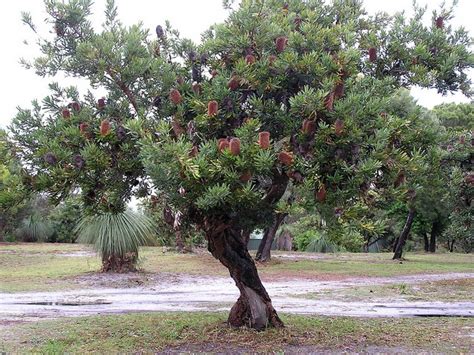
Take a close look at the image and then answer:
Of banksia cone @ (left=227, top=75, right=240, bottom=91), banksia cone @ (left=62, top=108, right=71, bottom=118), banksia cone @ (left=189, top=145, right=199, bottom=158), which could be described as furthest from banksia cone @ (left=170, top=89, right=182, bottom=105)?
banksia cone @ (left=62, top=108, right=71, bottom=118)

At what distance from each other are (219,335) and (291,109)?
12.2 feet

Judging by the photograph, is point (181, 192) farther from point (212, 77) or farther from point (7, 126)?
point (7, 126)

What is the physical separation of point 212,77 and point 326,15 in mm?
1698

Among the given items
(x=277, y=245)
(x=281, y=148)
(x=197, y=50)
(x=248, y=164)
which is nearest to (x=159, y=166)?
(x=248, y=164)

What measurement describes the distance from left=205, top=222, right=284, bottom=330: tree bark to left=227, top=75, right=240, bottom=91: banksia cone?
2071mm

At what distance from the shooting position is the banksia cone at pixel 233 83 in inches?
239

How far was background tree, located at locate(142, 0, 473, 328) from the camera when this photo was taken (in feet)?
17.5

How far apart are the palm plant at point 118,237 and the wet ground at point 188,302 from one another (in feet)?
3.45

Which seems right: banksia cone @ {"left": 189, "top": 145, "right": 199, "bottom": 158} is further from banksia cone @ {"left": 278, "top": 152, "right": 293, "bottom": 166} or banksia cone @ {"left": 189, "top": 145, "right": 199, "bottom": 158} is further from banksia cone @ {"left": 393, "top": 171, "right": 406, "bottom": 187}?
banksia cone @ {"left": 393, "top": 171, "right": 406, "bottom": 187}

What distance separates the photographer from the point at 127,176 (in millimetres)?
6930

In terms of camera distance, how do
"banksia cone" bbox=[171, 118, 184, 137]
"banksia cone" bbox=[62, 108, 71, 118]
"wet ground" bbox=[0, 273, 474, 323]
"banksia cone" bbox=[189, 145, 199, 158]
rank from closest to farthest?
"banksia cone" bbox=[189, 145, 199, 158], "banksia cone" bbox=[171, 118, 184, 137], "banksia cone" bbox=[62, 108, 71, 118], "wet ground" bbox=[0, 273, 474, 323]

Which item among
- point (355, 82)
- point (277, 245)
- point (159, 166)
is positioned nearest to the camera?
point (159, 166)

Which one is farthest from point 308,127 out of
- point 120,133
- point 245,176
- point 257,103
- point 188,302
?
point 188,302

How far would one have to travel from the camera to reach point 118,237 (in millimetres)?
17781
